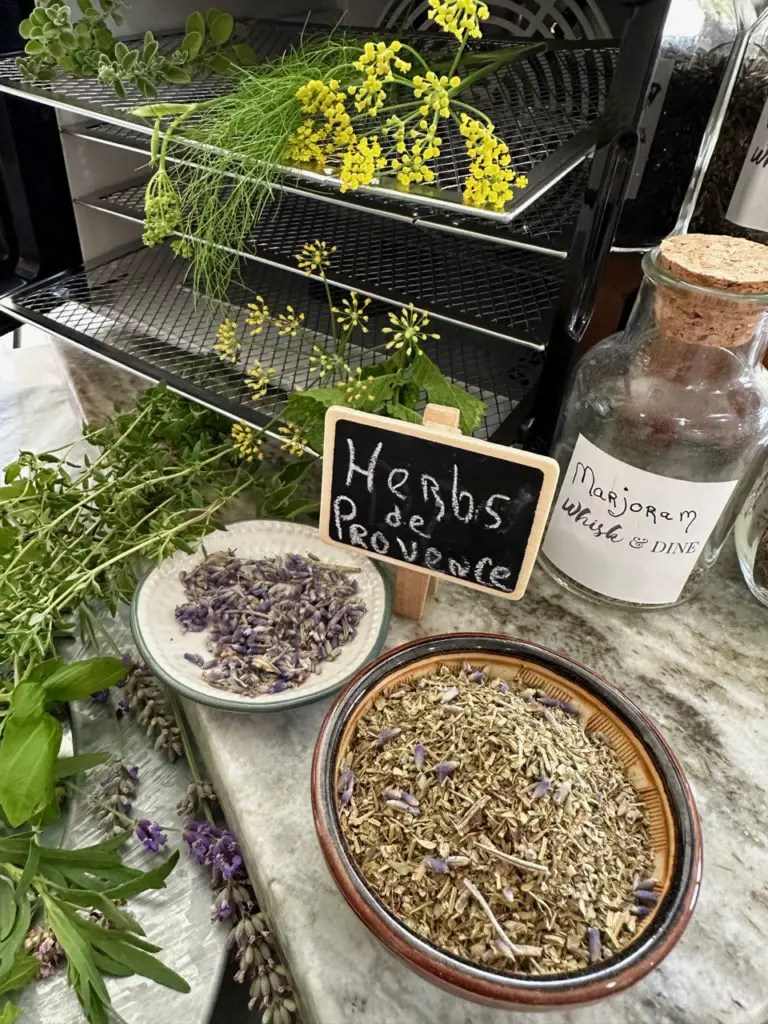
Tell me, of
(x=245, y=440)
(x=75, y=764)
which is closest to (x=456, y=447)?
(x=245, y=440)

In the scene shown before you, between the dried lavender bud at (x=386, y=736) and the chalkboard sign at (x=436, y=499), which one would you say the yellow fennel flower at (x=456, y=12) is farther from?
the dried lavender bud at (x=386, y=736)

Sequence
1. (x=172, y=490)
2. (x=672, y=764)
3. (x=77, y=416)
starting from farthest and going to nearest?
(x=77, y=416), (x=172, y=490), (x=672, y=764)

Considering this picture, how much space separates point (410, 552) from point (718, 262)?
0.41 metres

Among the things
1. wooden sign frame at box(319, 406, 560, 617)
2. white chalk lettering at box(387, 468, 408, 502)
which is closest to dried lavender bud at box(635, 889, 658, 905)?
wooden sign frame at box(319, 406, 560, 617)

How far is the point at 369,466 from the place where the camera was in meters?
0.72

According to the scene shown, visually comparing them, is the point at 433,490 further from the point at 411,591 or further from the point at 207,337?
the point at 207,337

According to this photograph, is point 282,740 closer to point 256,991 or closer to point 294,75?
point 256,991

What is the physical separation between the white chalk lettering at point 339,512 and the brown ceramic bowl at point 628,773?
15cm

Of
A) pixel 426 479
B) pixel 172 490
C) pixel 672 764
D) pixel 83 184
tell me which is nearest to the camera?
pixel 672 764

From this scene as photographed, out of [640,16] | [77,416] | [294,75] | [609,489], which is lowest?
[77,416]

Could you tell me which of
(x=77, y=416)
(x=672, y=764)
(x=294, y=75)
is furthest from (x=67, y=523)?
(x=672, y=764)

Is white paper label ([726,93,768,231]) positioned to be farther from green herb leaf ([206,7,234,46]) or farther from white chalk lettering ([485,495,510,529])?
green herb leaf ([206,7,234,46])

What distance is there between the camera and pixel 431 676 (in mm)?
700

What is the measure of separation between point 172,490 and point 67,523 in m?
0.14
